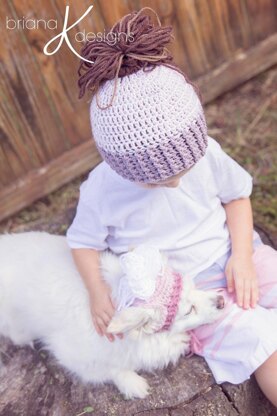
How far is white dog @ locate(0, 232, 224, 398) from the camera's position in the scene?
2.00m

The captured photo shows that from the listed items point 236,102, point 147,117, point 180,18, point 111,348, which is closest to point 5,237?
point 111,348

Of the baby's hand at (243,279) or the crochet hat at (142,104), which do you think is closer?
the crochet hat at (142,104)

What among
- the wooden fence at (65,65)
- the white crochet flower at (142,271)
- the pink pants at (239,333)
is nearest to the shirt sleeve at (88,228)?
the white crochet flower at (142,271)

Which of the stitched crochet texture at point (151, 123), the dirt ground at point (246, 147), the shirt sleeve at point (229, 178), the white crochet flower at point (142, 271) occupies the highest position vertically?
the stitched crochet texture at point (151, 123)

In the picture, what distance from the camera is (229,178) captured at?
2.20 meters

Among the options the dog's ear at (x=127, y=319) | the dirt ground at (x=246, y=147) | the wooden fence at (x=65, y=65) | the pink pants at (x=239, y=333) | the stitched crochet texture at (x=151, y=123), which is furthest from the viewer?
the dirt ground at (x=246, y=147)

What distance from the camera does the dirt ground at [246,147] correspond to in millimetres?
3133

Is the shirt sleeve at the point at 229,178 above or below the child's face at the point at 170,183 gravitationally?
below

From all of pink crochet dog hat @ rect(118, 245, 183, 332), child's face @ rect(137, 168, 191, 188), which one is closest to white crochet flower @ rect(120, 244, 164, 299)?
pink crochet dog hat @ rect(118, 245, 183, 332)

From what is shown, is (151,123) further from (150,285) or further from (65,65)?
(65,65)

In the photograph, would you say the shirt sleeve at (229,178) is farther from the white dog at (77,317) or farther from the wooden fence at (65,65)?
the wooden fence at (65,65)

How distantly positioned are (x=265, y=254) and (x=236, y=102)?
185 cm

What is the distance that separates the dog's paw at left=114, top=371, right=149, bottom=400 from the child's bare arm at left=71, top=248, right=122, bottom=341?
0.18m

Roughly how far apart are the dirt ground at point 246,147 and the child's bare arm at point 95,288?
73 centimetres
